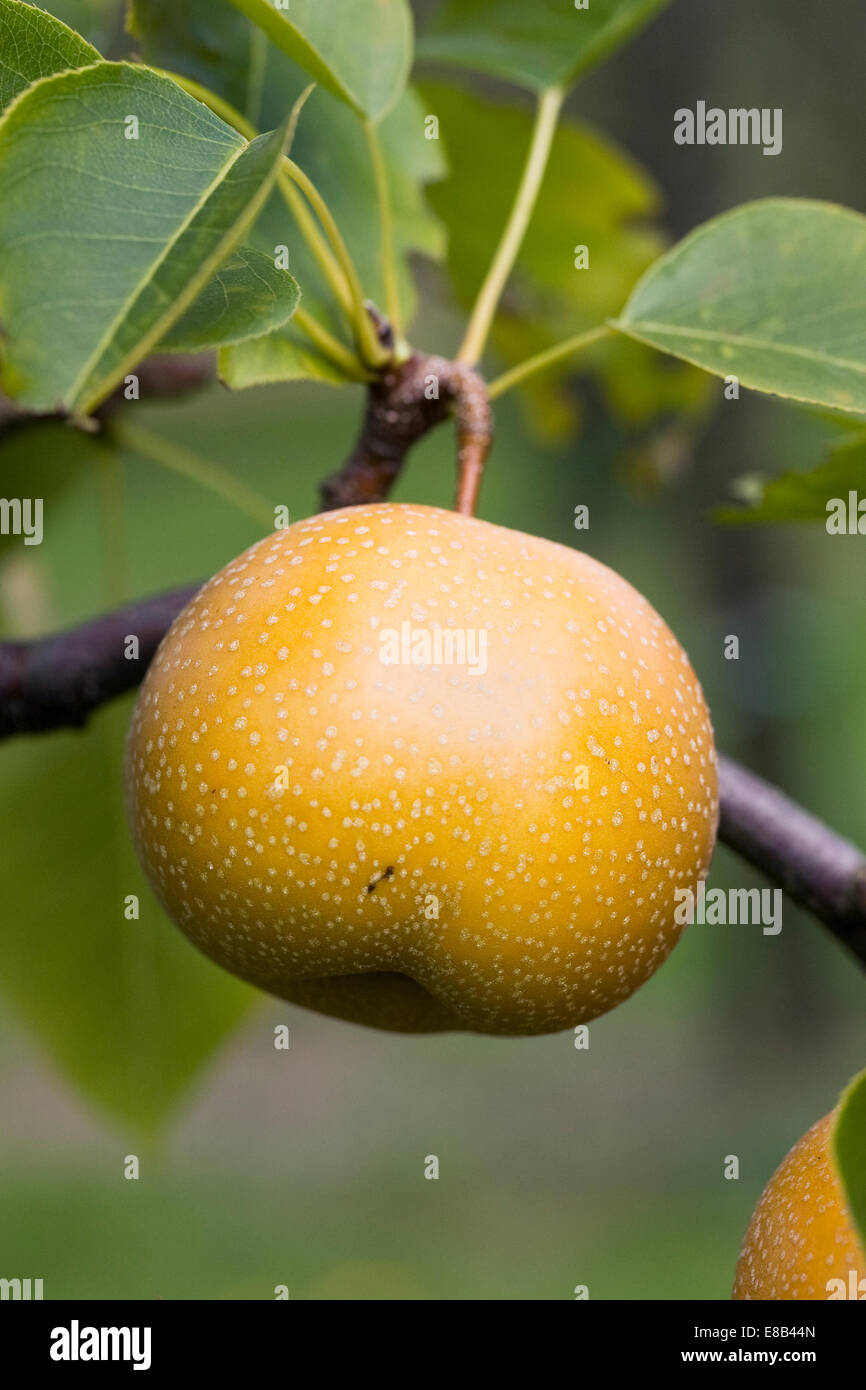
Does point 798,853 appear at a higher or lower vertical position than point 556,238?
lower

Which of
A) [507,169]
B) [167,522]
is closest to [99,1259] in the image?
[507,169]

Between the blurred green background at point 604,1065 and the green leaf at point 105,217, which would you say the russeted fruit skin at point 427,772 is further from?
the blurred green background at point 604,1065

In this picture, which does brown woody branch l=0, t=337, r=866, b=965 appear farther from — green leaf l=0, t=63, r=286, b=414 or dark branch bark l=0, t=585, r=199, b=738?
green leaf l=0, t=63, r=286, b=414

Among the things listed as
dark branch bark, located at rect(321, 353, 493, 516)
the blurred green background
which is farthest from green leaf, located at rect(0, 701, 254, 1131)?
dark branch bark, located at rect(321, 353, 493, 516)

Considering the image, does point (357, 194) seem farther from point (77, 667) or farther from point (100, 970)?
point (100, 970)

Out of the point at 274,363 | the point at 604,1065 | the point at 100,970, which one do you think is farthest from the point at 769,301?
the point at 604,1065
